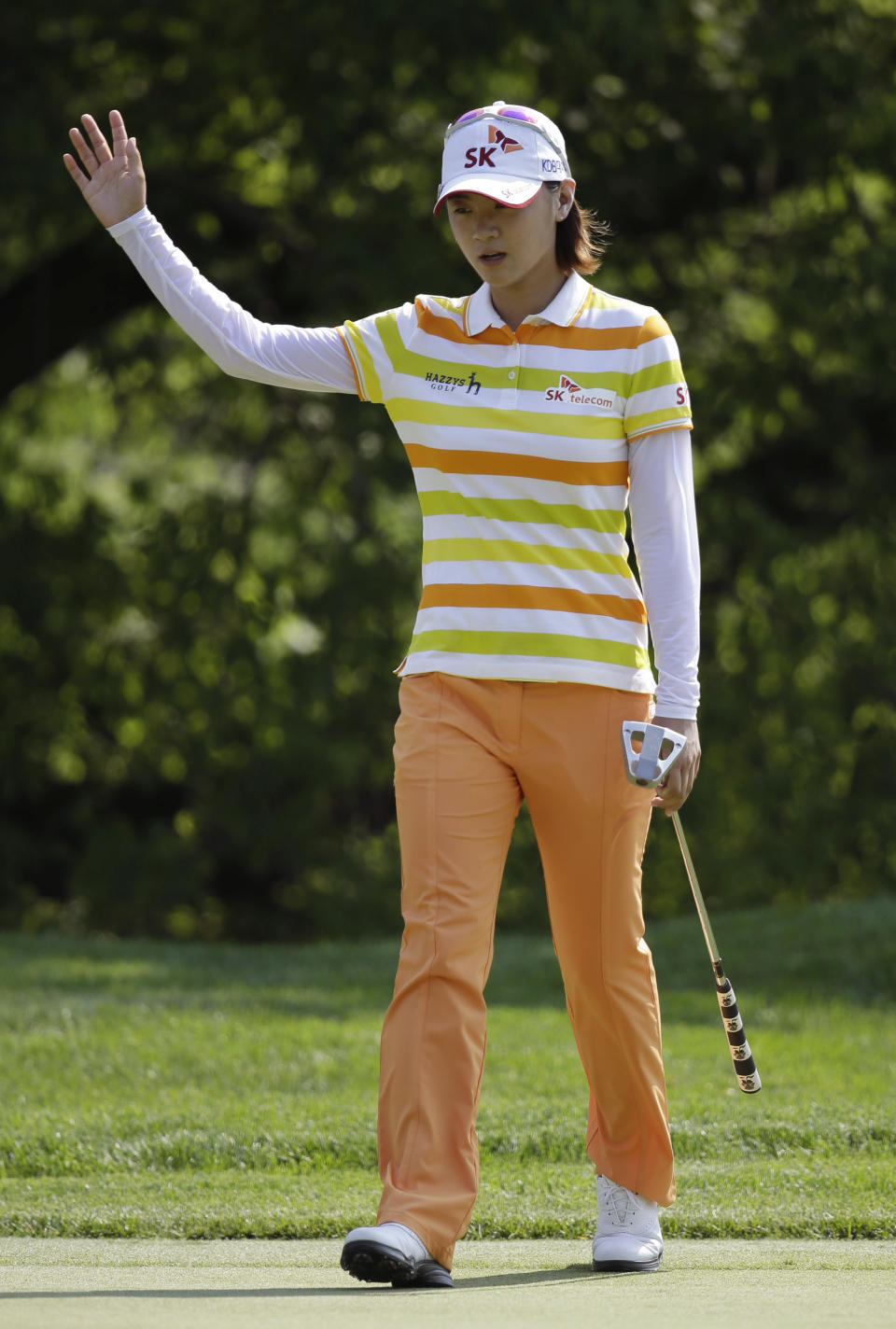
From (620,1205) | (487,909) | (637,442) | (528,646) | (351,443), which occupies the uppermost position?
(351,443)

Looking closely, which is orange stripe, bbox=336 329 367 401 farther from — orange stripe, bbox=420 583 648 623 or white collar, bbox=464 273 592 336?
orange stripe, bbox=420 583 648 623

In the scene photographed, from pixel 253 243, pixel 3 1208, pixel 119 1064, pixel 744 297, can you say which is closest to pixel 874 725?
pixel 744 297

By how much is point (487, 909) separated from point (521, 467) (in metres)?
0.88

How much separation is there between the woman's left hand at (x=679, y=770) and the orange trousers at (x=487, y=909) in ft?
0.16

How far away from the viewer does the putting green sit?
10.8 feet

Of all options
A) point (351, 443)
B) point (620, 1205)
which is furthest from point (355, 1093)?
point (351, 443)

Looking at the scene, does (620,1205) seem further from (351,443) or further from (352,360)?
(351,443)

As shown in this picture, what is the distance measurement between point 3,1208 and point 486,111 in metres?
2.85

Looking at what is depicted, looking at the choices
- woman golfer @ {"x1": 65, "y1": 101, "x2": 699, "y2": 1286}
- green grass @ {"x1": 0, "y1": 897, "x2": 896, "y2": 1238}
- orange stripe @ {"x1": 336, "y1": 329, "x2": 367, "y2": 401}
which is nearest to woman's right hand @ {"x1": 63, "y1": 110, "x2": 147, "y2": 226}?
woman golfer @ {"x1": 65, "y1": 101, "x2": 699, "y2": 1286}

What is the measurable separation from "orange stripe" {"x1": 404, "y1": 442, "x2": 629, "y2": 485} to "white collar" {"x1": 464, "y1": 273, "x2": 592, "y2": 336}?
272 millimetres

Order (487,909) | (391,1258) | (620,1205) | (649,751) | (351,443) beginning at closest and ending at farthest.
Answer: (391,1258) → (649,751) → (487,909) → (620,1205) → (351,443)

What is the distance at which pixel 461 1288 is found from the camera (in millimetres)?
3748

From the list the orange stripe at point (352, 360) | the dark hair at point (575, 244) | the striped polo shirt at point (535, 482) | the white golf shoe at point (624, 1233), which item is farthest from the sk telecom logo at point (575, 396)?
the white golf shoe at point (624, 1233)

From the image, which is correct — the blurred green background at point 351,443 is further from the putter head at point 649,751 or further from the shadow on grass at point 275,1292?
the shadow on grass at point 275,1292
